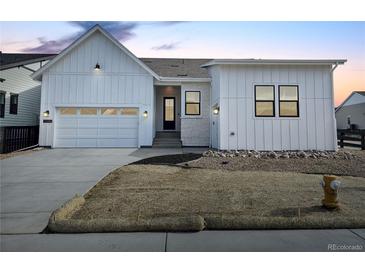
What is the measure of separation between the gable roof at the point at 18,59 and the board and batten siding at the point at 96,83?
9.20 ft

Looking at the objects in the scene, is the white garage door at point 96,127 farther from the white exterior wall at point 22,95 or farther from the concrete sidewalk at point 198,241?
the concrete sidewalk at point 198,241

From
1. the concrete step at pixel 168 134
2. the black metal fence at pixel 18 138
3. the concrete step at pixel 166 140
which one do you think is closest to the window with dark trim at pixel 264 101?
the concrete step at pixel 166 140

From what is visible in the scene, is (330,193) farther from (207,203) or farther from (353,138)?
(353,138)

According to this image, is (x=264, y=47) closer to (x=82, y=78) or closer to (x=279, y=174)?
(x=279, y=174)

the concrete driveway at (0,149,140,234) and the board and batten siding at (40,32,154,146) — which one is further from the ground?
the board and batten siding at (40,32,154,146)

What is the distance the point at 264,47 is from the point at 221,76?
8.62 feet

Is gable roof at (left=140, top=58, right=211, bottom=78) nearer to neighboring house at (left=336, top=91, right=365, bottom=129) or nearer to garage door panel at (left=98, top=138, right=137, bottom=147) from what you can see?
garage door panel at (left=98, top=138, right=137, bottom=147)

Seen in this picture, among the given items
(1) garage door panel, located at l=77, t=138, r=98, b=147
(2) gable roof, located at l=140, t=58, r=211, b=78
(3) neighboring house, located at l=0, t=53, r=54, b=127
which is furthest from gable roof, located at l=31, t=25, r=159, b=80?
(1) garage door panel, located at l=77, t=138, r=98, b=147

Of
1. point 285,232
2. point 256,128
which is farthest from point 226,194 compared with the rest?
point 256,128

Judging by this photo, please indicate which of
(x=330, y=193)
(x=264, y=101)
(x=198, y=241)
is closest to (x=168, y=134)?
(x=264, y=101)

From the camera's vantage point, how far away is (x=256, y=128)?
406 inches

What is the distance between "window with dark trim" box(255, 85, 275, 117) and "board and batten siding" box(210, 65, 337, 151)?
183mm

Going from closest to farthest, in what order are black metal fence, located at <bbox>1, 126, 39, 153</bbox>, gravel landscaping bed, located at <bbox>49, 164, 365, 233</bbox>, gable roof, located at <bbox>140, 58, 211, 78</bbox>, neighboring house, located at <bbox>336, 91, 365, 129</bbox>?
gravel landscaping bed, located at <bbox>49, 164, 365, 233</bbox> → black metal fence, located at <bbox>1, 126, 39, 153</bbox> → gable roof, located at <bbox>140, 58, 211, 78</bbox> → neighboring house, located at <bbox>336, 91, 365, 129</bbox>

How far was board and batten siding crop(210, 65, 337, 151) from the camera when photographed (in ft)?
33.7
